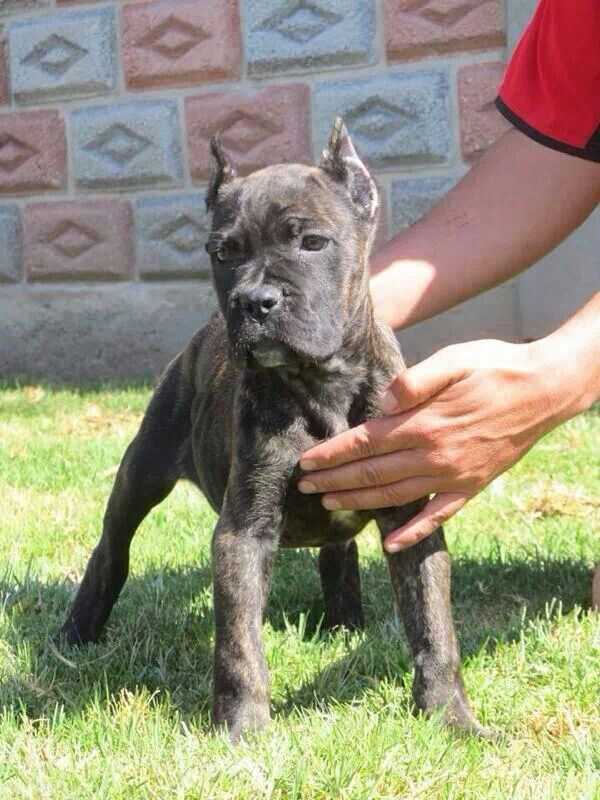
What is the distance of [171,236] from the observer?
7.78m

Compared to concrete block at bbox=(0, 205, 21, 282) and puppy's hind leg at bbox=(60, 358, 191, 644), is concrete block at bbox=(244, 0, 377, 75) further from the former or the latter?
puppy's hind leg at bbox=(60, 358, 191, 644)

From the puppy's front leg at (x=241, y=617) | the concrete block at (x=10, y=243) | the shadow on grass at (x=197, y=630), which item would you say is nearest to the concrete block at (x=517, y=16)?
the concrete block at (x=10, y=243)

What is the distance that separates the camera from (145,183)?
7.84 m

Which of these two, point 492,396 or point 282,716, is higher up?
point 492,396

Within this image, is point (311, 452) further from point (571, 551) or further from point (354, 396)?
point (571, 551)

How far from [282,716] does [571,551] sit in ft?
5.42

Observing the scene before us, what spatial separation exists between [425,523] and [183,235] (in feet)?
17.4

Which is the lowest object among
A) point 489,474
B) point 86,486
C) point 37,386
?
point 37,386

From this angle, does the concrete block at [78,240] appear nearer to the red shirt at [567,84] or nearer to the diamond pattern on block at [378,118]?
the diamond pattern on block at [378,118]

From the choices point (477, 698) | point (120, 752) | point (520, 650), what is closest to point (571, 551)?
point (520, 650)

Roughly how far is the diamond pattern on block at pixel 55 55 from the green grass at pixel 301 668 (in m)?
3.79

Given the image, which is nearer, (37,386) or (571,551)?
(571,551)

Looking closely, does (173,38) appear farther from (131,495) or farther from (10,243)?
(131,495)

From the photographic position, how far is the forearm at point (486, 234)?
3.66 m
